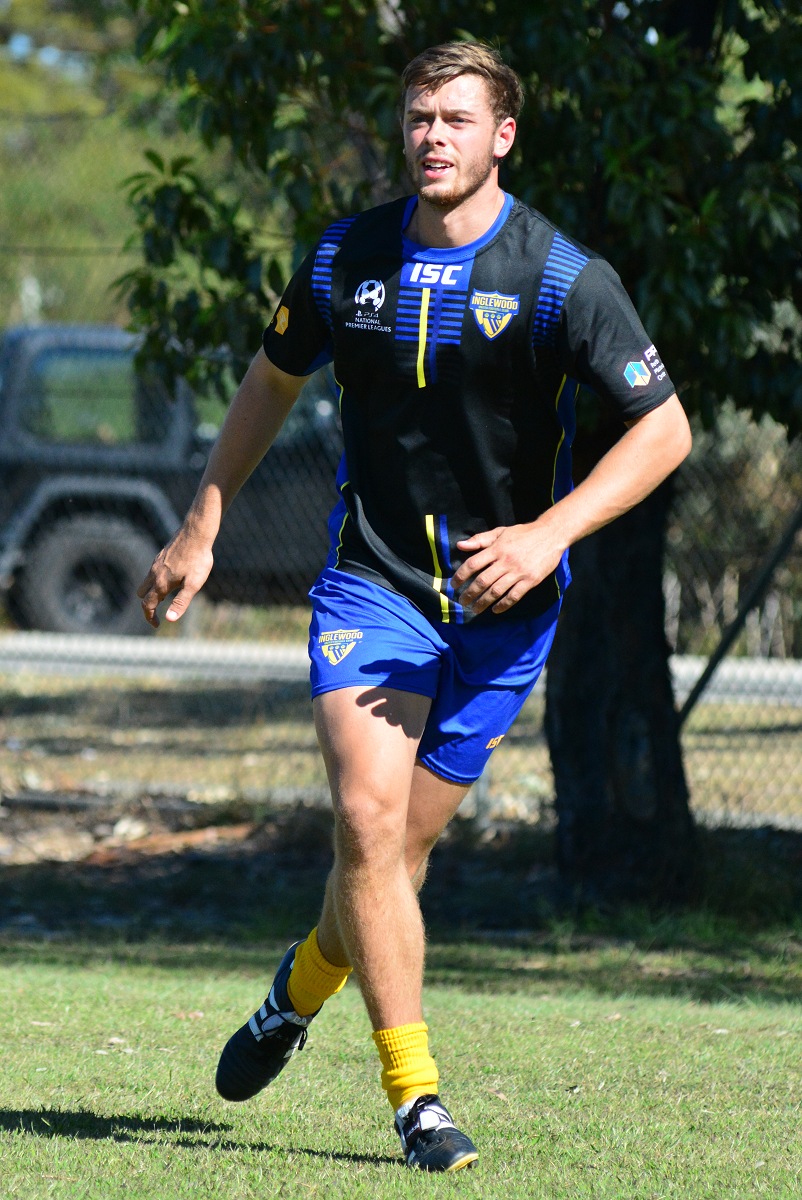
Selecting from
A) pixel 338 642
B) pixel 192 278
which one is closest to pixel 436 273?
pixel 338 642

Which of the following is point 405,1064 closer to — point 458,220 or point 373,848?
point 373,848

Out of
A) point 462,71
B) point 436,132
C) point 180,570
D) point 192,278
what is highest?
point 462,71

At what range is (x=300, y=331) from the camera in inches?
146

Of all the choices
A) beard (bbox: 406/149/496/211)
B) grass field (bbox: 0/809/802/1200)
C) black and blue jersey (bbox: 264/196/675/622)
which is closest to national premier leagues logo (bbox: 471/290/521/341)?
black and blue jersey (bbox: 264/196/675/622)

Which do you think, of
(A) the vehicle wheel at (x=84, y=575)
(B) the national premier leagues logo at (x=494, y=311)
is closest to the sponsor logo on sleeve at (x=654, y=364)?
(B) the national premier leagues logo at (x=494, y=311)

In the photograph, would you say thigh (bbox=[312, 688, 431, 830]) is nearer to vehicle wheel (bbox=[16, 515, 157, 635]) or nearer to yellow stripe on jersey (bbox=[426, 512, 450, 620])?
yellow stripe on jersey (bbox=[426, 512, 450, 620])

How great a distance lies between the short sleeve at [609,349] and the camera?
3350 mm

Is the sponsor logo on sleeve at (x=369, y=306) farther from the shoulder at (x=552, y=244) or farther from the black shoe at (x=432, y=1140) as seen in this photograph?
the black shoe at (x=432, y=1140)

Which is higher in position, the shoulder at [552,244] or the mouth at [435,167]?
the mouth at [435,167]

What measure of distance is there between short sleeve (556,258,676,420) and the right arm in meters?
0.71

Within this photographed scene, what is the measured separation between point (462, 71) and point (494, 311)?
0.53m

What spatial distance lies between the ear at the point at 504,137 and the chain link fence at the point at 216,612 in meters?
4.57

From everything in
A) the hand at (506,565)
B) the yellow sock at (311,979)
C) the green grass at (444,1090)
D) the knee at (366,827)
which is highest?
the hand at (506,565)

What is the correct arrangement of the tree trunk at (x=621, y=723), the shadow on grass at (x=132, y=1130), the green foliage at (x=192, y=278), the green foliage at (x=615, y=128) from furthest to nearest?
1. the tree trunk at (x=621, y=723)
2. the green foliage at (x=192, y=278)
3. the green foliage at (x=615, y=128)
4. the shadow on grass at (x=132, y=1130)
